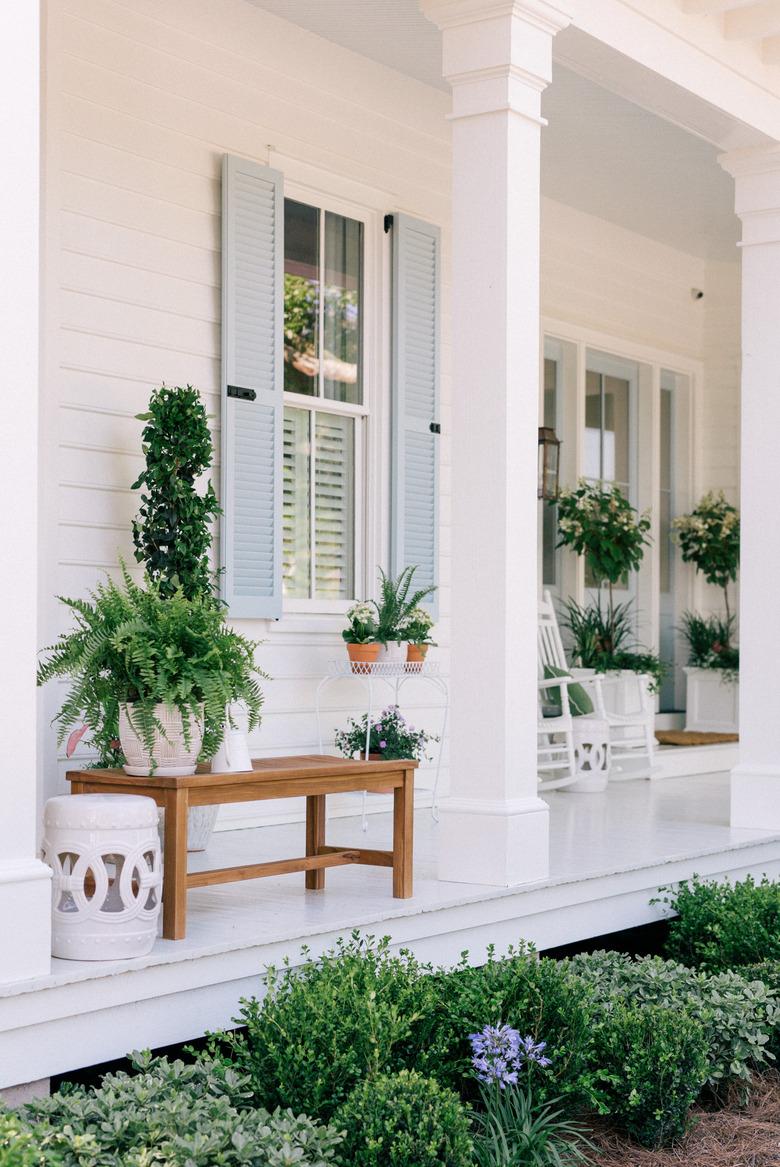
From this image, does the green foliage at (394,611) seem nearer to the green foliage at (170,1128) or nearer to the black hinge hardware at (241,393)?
the black hinge hardware at (241,393)

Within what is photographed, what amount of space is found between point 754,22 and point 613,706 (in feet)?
12.8

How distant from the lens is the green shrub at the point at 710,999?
13.0ft

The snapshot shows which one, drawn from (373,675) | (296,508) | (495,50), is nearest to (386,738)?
(373,675)

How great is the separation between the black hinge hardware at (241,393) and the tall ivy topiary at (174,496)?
0.53 meters

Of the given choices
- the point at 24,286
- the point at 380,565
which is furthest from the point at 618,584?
the point at 24,286

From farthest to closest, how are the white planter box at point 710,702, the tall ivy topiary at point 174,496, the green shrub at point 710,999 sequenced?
the white planter box at point 710,702 → the tall ivy topiary at point 174,496 → the green shrub at point 710,999

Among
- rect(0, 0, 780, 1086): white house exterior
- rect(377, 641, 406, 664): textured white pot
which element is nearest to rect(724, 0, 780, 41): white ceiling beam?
rect(0, 0, 780, 1086): white house exterior

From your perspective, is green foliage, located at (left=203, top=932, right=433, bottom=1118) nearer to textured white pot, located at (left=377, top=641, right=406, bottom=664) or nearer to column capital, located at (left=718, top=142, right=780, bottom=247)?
textured white pot, located at (left=377, top=641, right=406, bottom=664)

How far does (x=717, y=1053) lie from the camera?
3.99m

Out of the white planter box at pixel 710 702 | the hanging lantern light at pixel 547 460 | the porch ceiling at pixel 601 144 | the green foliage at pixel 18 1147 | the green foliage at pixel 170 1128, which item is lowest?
the green foliage at pixel 170 1128

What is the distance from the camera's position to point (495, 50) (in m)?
4.49

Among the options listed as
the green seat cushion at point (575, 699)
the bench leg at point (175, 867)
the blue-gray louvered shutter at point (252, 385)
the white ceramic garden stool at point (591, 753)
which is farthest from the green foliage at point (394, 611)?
the bench leg at point (175, 867)

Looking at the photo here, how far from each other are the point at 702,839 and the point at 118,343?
294 centimetres

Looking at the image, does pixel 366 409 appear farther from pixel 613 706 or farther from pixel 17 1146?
pixel 17 1146
